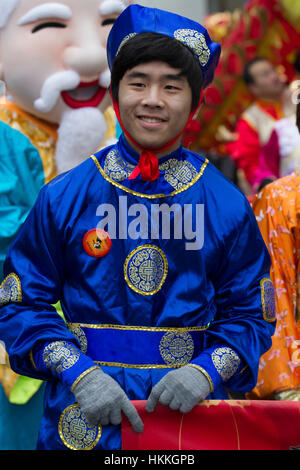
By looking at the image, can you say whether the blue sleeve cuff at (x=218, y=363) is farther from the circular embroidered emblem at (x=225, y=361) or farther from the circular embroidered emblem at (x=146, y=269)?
the circular embroidered emblem at (x=146, y=269)

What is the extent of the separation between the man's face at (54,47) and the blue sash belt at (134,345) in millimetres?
1268

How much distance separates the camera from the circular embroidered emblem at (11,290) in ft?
5.78

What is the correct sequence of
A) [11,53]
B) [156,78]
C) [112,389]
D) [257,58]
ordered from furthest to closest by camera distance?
[257,58] → [11,53] → [156,78] → [112,389]

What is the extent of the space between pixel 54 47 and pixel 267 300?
1421mm

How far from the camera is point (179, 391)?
1.63 metres

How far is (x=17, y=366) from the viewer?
1764mm

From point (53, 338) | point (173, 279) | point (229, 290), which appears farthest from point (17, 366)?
point (229, 290)

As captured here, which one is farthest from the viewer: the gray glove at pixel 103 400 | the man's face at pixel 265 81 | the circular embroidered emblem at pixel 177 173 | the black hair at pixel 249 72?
the black hair at pixel 249 72

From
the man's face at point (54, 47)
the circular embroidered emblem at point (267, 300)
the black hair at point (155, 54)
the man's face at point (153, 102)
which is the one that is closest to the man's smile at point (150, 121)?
the man's face at point (153, 102)

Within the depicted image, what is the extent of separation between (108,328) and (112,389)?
7.4 inches

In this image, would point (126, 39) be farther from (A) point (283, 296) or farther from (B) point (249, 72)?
(B) point (249, 72)

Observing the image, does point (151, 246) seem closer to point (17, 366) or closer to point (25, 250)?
point (25, 250)

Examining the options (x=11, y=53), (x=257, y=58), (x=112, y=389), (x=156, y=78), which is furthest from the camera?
(x=257, y=58)

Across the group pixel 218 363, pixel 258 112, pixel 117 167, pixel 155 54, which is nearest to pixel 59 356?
pixel 218 363
